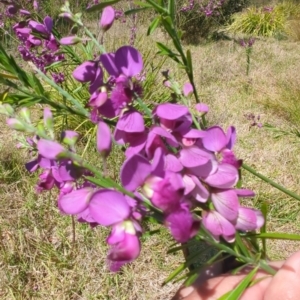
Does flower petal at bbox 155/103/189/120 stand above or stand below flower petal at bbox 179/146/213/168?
above

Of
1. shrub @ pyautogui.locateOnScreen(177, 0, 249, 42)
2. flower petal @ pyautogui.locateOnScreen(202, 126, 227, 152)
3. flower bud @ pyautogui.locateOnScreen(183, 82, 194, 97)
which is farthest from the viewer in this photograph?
shrub @ pyautogui.locateOnScreen(177, 0, 249, 42)

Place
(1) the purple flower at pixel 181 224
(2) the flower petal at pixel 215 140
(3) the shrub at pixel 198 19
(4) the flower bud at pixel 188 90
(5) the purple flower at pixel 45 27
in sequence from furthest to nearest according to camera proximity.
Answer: (3) the shrub at pixel 198 19 → (5) the purple flower at pixel 45 27 → (4) the flower bud at pixel 188 90 → (2) the flower petal at pixel 215 140 → (1) the purple flower at pixel 181 224

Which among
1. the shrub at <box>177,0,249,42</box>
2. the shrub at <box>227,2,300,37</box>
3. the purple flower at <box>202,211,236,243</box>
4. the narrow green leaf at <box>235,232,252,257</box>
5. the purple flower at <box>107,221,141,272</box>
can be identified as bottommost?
the shrub at <box>227,2,300,37</box>

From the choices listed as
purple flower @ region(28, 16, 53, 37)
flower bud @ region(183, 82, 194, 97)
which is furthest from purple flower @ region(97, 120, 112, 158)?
purple flower @ region(28, 16, 53, 37)

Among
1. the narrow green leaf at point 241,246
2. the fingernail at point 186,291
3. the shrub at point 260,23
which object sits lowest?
the shrub at point 260,23

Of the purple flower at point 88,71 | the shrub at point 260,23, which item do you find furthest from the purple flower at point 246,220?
the shrub at point 260,23

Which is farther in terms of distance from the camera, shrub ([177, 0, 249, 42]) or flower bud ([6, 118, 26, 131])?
shrub ([177, 0, 249, 42])

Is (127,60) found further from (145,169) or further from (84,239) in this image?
(84,239)

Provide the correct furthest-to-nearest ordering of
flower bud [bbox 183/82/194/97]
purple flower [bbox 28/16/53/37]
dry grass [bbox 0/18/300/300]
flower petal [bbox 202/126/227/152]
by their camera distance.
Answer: dry grass [bbox 0/18/300/300] → purple flower [bbox 28/16/53/37] → flower bud [bbox 183/82/194/97] → flower petal [bbox 202/126/227/152]

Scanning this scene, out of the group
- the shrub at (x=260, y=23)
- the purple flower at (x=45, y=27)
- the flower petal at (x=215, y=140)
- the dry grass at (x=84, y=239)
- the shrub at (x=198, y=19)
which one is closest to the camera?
the flower petal at (x=215, y=140)

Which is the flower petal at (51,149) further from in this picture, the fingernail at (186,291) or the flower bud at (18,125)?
the fingernail at (186,291)

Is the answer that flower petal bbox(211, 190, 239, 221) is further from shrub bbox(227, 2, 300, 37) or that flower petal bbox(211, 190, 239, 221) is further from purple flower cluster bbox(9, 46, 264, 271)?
shrub bbox(227, 2, 300, 37)
